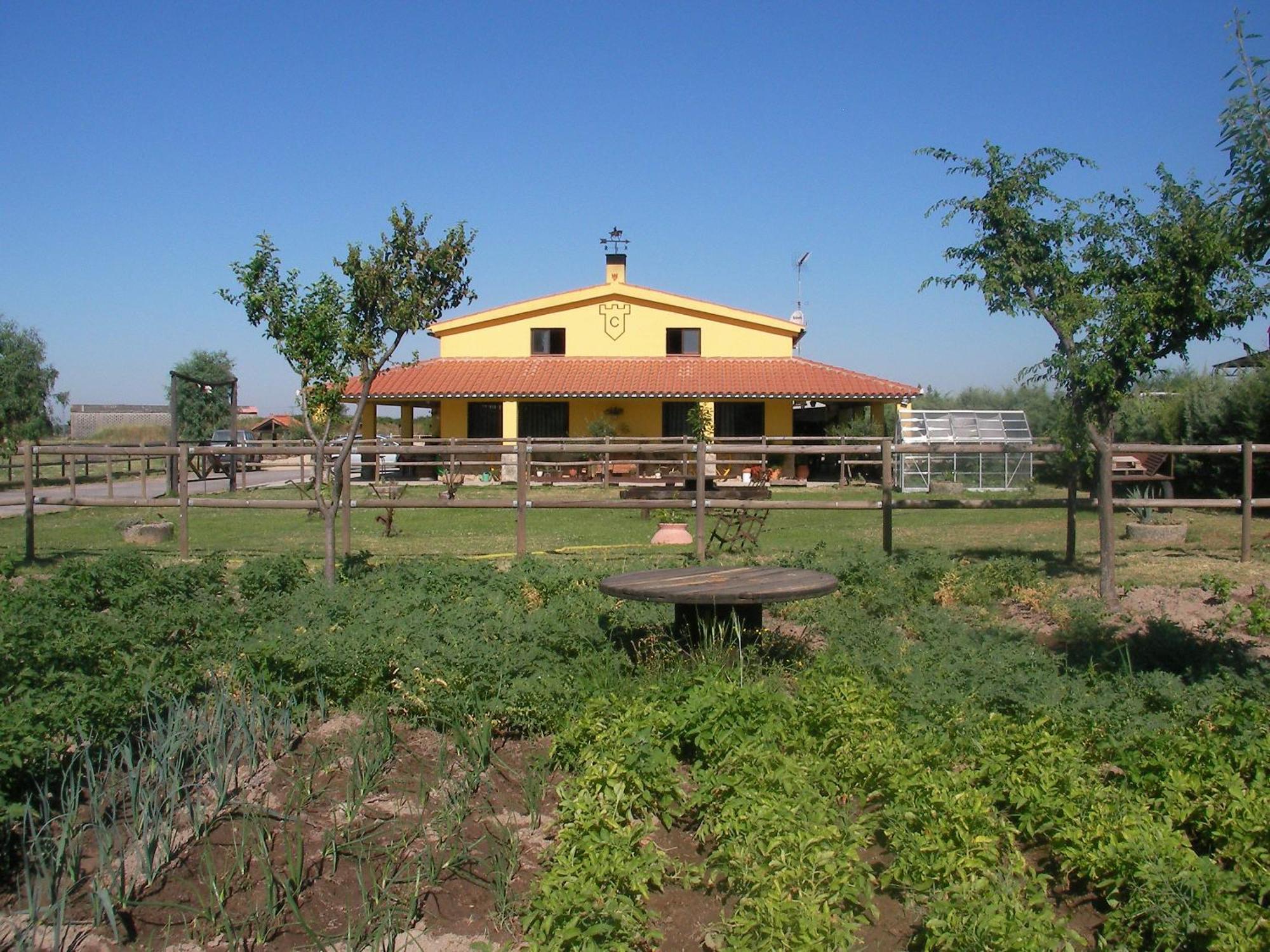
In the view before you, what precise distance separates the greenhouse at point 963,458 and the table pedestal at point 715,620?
2070cm

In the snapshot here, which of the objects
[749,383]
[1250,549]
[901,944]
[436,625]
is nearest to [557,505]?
[436,625]

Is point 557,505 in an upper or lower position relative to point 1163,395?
lower

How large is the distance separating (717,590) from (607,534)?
9.42 meters

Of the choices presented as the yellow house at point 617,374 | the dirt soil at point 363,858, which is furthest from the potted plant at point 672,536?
the yellow house at point 617,374

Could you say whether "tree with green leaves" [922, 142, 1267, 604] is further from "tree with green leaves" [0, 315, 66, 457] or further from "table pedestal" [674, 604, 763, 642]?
"tree with green leaves" [0, 315, 66, 457]

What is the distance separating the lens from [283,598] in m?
7.98

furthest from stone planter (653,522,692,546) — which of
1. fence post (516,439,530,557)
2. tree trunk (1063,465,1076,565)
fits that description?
tree trunk (1063,465,1076,565)

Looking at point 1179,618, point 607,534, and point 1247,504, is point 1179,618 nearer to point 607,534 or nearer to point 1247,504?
point 1247,504

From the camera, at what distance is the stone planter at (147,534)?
597 inches

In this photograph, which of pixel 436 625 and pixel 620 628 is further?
pixel 620 628

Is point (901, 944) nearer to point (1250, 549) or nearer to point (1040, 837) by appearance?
point (1040, 837)

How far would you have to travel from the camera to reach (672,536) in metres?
14.5

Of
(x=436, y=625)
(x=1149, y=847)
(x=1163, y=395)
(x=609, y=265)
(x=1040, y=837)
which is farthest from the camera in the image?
(x=609, y=265)

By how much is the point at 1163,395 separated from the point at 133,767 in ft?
85.1
